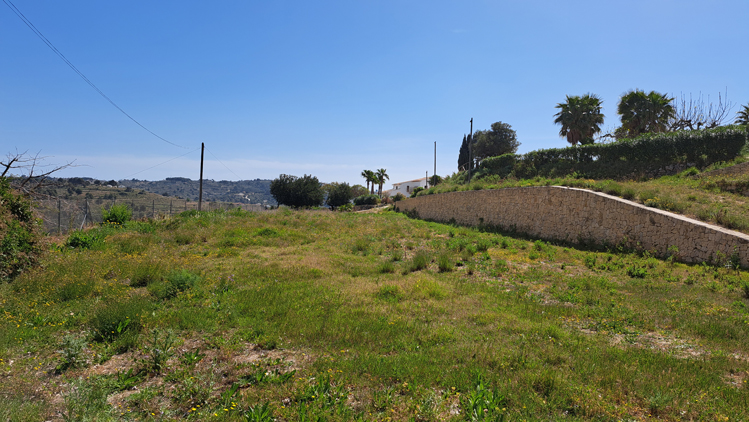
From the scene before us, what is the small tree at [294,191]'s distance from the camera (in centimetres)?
5631

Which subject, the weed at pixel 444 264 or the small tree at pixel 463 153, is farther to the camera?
the small tree at pixel 463 153

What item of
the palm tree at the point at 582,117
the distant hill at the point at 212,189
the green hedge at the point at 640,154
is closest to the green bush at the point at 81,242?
the green hedge at the point at 640,154

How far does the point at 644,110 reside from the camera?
27.8m

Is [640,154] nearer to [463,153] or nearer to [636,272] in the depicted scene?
[636,272]

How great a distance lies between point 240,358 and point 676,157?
1033 inches

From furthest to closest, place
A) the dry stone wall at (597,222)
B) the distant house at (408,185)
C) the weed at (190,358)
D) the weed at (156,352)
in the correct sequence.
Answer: the distant house at (408,185) < the dry stone wall at (597,222) < the weed at (190,358) < the weed at (156,352)

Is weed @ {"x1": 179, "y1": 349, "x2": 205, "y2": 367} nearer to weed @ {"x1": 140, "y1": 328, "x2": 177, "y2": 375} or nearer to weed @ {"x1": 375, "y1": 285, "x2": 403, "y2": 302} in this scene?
weed @ {"x1": 140, "y1": 328, "x2": 177, "y2": 375}

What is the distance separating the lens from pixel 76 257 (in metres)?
10.8

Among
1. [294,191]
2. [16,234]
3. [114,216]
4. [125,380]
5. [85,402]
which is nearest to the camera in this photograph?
[85,402]

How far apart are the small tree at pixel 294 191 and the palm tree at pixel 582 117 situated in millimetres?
37161

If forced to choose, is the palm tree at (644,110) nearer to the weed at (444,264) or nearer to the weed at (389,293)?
the weed at (444,264)

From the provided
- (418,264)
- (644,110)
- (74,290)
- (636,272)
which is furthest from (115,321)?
(644,110)

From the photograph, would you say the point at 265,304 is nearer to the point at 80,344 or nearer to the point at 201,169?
the point at 80,344

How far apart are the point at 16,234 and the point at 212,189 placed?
526 feet
